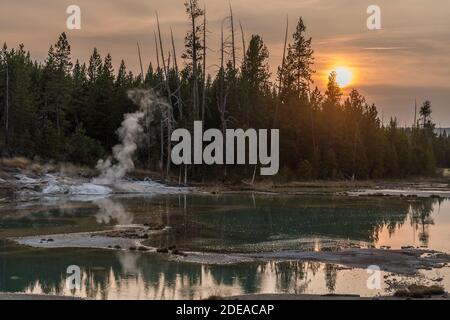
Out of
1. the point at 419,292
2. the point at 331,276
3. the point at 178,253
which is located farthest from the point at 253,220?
the point at 419,292

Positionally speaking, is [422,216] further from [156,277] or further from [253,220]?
[156,277]

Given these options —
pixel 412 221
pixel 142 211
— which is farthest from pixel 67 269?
pixel 412 221

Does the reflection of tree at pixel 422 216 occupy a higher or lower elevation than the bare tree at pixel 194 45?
lower

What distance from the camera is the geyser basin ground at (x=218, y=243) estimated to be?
16.9 metres

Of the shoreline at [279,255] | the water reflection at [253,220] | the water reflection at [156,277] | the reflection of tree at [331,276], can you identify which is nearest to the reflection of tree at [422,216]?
the water reflection at [253,220]

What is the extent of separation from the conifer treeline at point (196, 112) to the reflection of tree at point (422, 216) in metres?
23.2

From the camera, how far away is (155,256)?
2136 centimetres

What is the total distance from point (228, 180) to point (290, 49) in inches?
1117

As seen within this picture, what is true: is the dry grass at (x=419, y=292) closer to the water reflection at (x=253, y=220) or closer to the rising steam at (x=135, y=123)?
the water reflection at (x=253, y=220)

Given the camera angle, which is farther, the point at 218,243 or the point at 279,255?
the point at 218,243

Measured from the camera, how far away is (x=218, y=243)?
24719mm

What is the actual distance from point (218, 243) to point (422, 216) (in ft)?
57.2
